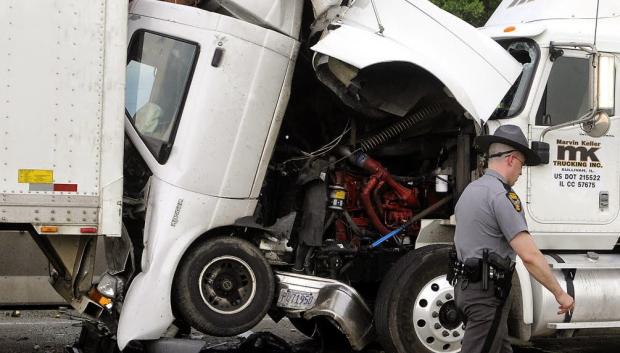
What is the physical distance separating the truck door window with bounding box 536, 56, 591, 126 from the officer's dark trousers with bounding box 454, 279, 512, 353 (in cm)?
256

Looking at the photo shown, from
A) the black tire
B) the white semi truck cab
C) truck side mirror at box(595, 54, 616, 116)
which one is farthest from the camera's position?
truck side mirror at box(595, 54, 616, 116)

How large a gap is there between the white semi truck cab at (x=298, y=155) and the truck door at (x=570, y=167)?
0.05 ft

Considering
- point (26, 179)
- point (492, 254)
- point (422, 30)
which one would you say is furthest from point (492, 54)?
point (26, 179)

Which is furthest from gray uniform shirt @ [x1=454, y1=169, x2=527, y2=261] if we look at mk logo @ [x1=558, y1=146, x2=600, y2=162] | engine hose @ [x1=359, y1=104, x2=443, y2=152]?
mk logo @ [x1=558, y1=146, x2=600, y2=162]

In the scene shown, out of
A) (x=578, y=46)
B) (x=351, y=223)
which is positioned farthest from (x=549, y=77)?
(x=351, y=223)

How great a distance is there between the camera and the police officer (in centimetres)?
475

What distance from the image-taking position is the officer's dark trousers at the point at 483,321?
15.8ft

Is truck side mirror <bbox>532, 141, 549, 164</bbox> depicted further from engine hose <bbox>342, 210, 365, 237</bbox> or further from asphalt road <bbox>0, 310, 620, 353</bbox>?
asphalt road <bbox>0, 310, 620, 353</bbox>

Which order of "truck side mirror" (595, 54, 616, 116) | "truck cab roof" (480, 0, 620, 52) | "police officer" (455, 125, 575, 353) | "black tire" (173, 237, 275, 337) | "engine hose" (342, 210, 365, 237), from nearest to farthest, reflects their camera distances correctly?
1. "police officer" (455, 125, 575, 353)
2. "black tire" (173, 237, 275, 337)
3. "truck side mirror" (595, 54, 616, 116)
4. "engine hose" (342, 210, 365, 237)
5. "truck cab roof" (480, 0, 620, 52)

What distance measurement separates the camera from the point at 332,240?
22.6ft

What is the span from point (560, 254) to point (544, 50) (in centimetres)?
167

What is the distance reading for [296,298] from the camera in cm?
650

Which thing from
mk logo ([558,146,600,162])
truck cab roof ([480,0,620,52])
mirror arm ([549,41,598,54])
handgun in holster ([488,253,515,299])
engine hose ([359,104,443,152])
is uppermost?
truck cab roof ([480,0,620,52])

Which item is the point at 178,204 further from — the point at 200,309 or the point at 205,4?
the point at 205,4
